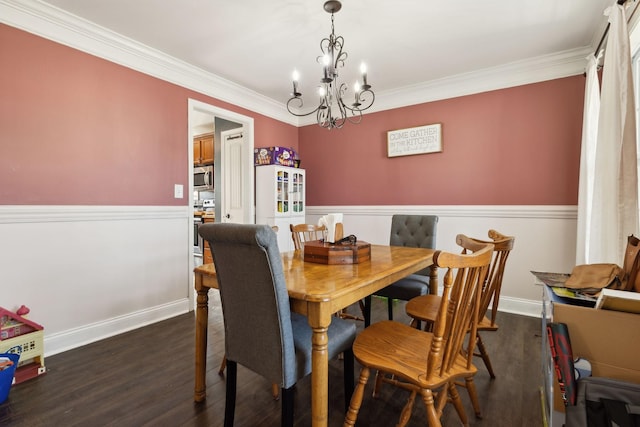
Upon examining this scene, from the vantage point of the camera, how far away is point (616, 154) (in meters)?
1.70

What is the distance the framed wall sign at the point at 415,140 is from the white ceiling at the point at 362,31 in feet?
2.08

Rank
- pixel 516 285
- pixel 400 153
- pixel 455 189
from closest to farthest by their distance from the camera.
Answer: pixel 516 285 → pixel 455 189 → pixel 400 153

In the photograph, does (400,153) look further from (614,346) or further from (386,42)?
(614,346)

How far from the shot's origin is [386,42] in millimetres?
2658

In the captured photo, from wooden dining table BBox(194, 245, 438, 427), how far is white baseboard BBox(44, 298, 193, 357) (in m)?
1.38

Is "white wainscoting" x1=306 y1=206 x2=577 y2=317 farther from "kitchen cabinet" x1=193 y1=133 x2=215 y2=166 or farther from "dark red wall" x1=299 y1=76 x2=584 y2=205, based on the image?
"kitchen cabinet" x1=193 y1=133 x2=215 y2=166

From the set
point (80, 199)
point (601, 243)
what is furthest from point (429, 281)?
point (80, 199)

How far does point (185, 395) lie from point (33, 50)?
2549 millimetres

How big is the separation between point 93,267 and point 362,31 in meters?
2.87

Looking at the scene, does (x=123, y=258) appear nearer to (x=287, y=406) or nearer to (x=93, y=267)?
(x=93, y=267)

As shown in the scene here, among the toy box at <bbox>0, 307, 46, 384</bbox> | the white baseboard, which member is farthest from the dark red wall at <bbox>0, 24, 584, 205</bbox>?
the white baseboard

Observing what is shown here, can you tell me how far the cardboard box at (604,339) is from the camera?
1.07 meters

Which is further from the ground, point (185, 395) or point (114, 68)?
point (114, 68)

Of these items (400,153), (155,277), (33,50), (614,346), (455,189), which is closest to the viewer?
(614,346)
